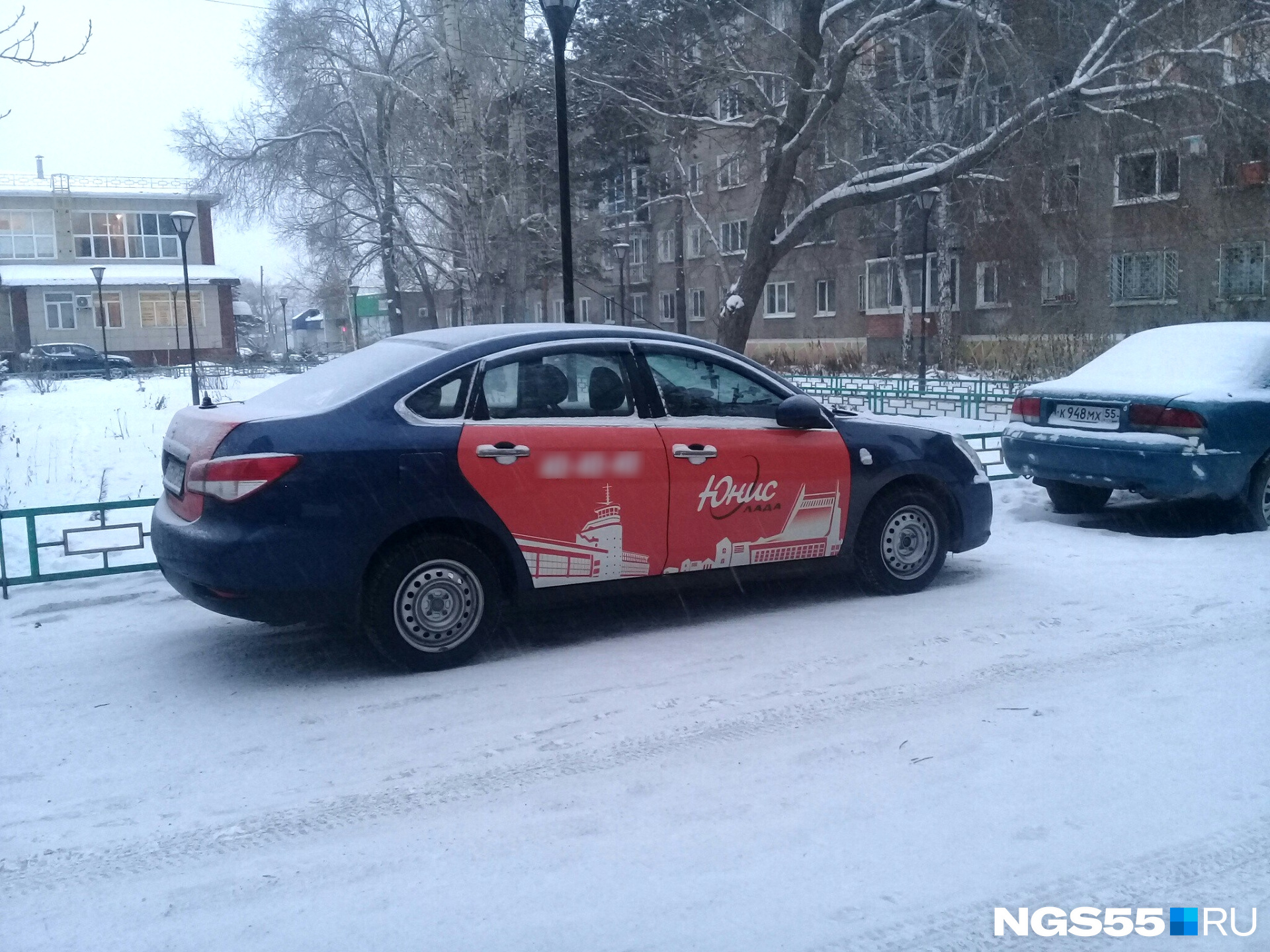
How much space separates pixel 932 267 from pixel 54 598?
1512 inches

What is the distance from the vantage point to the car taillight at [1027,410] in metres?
9.15

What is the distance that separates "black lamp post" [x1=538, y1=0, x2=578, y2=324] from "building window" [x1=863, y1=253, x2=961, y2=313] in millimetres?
30286

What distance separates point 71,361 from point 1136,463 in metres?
45.5

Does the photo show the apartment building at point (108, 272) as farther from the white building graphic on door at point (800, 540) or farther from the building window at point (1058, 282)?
the white building graphic on door at point (800, 540)

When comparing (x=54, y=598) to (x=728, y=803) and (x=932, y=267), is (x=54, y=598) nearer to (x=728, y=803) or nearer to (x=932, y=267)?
(x=728, y=803)

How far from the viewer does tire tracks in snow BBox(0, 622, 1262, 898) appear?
12.2 feet

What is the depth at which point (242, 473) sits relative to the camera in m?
5.12

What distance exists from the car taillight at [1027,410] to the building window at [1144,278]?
26.4 m

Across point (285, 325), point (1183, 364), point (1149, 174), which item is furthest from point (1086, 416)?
point (285, 325)

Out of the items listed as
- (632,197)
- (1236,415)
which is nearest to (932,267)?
(632,197)

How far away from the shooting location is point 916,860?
141 inches

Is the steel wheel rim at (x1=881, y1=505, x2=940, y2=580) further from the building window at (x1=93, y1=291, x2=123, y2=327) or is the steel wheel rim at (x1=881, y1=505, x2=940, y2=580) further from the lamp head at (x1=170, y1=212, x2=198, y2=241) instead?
the building window at (x1=93, y1=291, x2=123, y2=327)

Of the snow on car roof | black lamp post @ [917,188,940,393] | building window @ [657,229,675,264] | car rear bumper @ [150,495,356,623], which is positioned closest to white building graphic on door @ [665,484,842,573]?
car rear bumper @ [150,495,356,623]

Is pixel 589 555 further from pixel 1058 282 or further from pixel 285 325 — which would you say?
pixel 285 325
